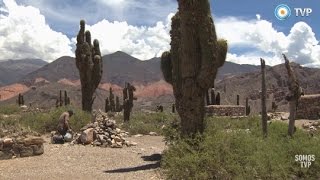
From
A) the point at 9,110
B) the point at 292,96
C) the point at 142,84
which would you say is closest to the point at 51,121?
the point at 292,96

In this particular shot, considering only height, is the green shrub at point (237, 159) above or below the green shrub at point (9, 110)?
below

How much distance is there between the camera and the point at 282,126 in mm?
22062

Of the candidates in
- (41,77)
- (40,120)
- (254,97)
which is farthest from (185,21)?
(41,77)

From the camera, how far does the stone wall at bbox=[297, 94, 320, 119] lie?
32969 mm

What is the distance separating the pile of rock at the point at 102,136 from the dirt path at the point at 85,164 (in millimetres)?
654

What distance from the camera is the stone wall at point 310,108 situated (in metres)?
33.0

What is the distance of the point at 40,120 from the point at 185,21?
15.0 m

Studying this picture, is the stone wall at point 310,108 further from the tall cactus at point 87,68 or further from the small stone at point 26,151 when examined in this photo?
the small stone at point 26,151

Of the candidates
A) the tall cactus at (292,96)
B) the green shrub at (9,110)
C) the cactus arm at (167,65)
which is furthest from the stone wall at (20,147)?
the green shrub at (9,110)

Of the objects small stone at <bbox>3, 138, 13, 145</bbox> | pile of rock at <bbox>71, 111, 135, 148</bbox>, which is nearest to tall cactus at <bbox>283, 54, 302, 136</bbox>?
pile of rock at <bbox>71, 111, 135, 148</bbox>

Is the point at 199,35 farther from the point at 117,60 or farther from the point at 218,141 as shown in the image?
the point at 117,60

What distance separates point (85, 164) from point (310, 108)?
20.9 metres

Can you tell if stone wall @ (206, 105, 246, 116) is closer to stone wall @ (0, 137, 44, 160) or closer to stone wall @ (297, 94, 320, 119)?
stone wall @ (297, 94, 320, 119)

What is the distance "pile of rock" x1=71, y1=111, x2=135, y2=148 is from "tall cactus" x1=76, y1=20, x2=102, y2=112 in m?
8.79
